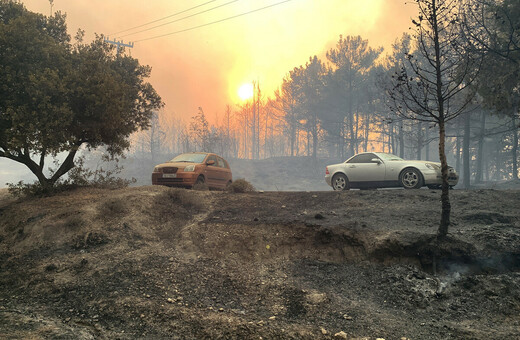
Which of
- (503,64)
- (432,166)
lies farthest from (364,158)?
(503,64)

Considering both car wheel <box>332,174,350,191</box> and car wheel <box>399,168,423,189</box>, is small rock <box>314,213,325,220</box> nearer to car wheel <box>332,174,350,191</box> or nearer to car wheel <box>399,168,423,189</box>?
car wheel <box>332,174,350,191</box>

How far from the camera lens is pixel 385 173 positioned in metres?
11.3

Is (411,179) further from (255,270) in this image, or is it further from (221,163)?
(221,163)

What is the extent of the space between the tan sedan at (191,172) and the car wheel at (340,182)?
456 cm

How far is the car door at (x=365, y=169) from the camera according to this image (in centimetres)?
1140

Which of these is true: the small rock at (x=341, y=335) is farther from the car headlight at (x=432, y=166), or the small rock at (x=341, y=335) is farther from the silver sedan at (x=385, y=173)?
the car headlight at (x=432, y=166)

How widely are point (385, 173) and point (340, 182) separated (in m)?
1.70

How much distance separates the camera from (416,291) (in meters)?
5.29

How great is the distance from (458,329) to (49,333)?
547 centimetres

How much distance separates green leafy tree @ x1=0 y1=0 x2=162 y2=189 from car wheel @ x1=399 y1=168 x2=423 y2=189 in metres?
9.83

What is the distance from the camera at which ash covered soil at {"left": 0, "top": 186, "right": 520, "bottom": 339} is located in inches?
175

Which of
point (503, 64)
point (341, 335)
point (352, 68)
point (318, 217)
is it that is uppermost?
point (352, 68)

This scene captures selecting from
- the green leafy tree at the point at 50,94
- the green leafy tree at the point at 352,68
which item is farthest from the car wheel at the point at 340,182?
the green leafy tree at the point at 352,68

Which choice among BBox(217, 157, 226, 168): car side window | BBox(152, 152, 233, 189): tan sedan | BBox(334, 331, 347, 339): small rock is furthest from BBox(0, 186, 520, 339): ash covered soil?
BBox(217, 157, 226, 168): car side window
